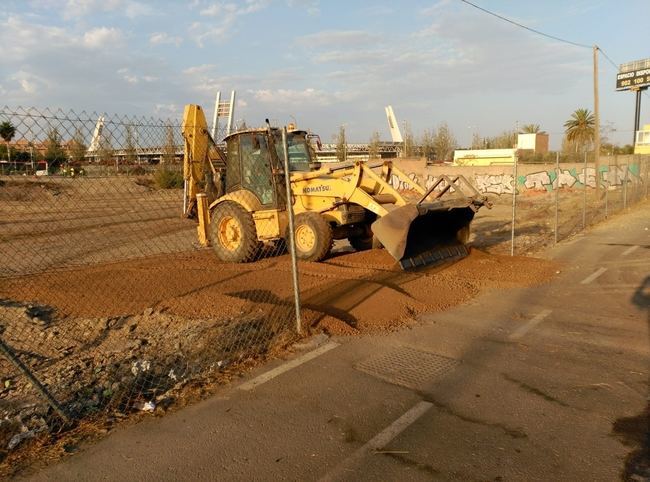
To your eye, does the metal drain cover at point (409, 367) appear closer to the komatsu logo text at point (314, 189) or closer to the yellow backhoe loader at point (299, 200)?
the yellow backhoe loader at point (299, 200)

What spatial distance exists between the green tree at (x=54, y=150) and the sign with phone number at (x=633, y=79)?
6348 centimetres

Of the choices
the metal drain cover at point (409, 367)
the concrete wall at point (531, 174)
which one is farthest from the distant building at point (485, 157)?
the metal drain cover at point (409, 367)

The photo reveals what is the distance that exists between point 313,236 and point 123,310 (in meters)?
4.11

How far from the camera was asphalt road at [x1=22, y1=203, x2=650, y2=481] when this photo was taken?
3.62 metres

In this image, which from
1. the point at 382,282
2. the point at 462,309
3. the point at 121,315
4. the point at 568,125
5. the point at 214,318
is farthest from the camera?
the point at 568,125

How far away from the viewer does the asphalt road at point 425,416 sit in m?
3.62

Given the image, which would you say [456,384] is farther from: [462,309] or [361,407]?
[462,309]

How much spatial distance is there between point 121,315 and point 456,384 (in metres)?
4.47

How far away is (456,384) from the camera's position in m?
4.94

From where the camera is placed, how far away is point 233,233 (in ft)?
38.1

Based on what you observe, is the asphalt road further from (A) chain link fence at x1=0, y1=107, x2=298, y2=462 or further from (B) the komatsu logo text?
(B) the komatsu logo text

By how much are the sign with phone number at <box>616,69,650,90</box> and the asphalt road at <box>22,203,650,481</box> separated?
59.1 metres

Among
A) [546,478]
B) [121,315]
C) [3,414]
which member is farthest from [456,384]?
[121,315]

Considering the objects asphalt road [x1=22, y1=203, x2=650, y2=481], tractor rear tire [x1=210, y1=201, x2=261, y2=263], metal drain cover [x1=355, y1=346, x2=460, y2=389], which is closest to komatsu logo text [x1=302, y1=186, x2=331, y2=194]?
tractor rear tire [x1=210, y1=201, x2=261, y2=263]
